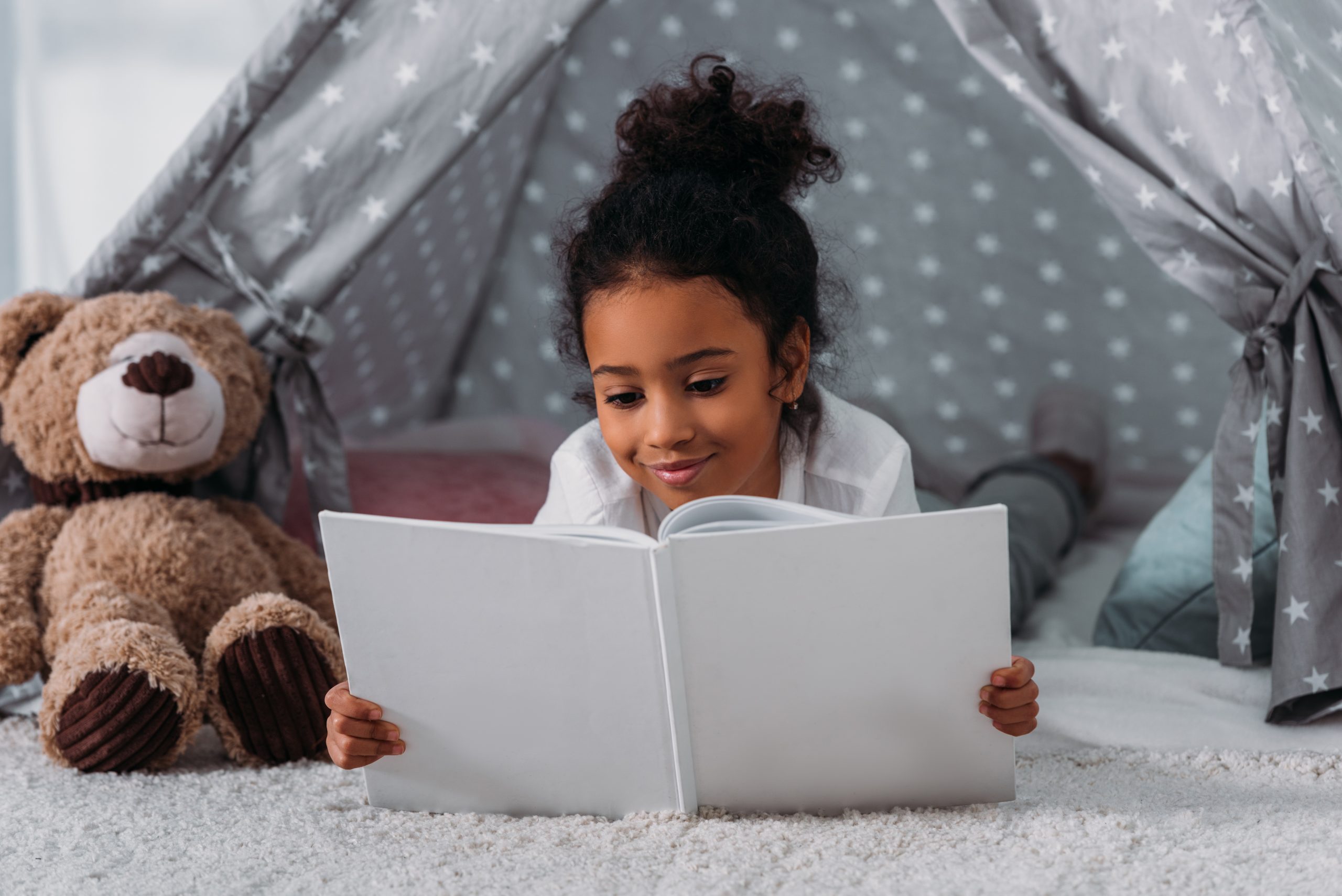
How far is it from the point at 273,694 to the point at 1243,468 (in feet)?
3.17

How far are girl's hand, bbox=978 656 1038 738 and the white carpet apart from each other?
0.07m

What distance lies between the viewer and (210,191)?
4.41ft

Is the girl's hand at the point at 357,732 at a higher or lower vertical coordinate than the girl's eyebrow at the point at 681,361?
lower

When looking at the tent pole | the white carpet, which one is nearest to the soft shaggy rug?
the white carpet

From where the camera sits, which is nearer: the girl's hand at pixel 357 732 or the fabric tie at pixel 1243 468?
the girl's hand at pixel 357 732

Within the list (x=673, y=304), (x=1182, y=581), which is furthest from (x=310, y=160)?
(x=1182, y=581)

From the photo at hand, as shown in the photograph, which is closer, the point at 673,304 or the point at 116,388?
the point at 673,304

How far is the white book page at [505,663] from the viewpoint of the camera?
2.58 ft

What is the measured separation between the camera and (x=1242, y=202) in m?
1.14

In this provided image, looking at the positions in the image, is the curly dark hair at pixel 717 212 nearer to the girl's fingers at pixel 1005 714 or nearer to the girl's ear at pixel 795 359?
the girl's ear at pixel 795 359

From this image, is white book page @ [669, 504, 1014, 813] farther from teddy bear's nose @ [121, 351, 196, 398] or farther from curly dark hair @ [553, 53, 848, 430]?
teddy bear's nose @ [121, 351, 196, 398]

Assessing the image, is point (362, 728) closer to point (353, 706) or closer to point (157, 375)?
point (353, 706)

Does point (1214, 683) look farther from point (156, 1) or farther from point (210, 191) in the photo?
point (156, 1)

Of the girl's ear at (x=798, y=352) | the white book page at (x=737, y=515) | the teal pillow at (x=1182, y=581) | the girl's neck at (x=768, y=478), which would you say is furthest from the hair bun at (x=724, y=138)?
the teal pillow at (x=1182, y=581)
